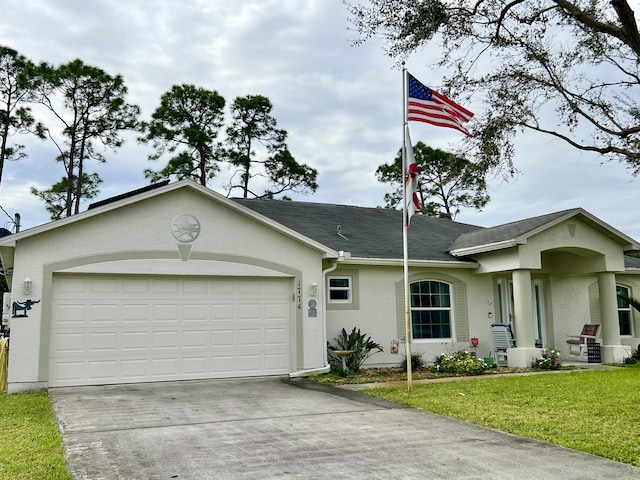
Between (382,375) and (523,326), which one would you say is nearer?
(382,375)

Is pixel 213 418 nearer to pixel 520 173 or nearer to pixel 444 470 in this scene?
pixel 444 470

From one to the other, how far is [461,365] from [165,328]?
272 inches

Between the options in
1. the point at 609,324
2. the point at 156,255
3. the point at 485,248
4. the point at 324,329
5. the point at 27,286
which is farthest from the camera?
the point at 609,324

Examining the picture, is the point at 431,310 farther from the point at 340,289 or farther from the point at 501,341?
the point at 340,289

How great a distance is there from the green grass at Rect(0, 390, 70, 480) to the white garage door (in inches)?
66.4

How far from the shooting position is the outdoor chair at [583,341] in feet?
53.7

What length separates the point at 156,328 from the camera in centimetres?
1190

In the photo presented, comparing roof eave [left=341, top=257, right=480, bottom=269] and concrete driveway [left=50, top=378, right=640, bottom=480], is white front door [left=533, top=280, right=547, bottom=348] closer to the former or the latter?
roof eave [left=341, top=257, right=480, bottom=269]

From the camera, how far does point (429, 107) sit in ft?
37.4

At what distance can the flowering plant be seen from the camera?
14.1m

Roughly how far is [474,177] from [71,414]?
9551mm

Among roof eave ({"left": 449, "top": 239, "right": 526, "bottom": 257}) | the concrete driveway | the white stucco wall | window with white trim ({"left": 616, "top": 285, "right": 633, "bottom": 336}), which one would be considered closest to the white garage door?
the concrete driveway

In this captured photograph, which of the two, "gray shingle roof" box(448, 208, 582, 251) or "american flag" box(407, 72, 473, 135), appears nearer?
"american flag" box(407, 72, 473, 135)

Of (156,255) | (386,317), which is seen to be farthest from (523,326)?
(156,255)
